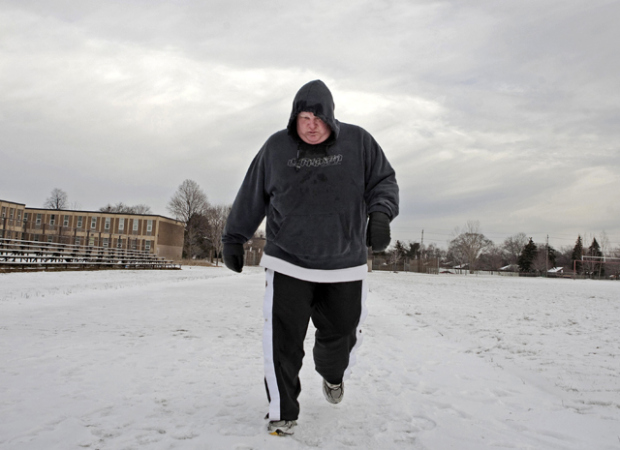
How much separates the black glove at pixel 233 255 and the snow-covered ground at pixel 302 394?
899mm

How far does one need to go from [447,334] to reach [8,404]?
5476 millimetres

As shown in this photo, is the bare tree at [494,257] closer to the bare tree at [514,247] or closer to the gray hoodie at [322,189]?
the bare tree at [514,247]

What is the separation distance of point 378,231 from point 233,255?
977 mm

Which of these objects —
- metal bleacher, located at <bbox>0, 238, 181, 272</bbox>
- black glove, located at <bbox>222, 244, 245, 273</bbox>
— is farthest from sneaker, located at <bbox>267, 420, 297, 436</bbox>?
metal bleacher, located at <bbox>0, 238, 181, 272</bbox>

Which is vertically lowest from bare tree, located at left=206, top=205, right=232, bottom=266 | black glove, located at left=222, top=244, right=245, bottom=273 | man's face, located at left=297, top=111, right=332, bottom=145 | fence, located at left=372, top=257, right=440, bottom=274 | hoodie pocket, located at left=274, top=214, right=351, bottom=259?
fence, located at left=372, top=257, right=440, bottom=274

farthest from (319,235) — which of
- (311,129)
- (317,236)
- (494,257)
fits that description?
(494,257)

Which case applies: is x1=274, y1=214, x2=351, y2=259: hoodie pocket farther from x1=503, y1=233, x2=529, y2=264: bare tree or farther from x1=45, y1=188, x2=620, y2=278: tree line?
x1=503, y1=233, x2=529, y2=264: bare tree

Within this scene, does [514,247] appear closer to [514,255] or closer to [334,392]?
[514,255]

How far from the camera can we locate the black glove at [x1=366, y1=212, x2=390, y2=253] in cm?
257

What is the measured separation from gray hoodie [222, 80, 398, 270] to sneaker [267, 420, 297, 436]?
860 millimetres

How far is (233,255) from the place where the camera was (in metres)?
2.90

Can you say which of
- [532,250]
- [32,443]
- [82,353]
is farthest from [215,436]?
[532,250]

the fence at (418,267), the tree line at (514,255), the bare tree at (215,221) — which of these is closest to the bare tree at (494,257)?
the tree line at (514,255)

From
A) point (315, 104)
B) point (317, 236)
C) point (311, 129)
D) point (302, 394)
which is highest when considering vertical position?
point (315, 104)
